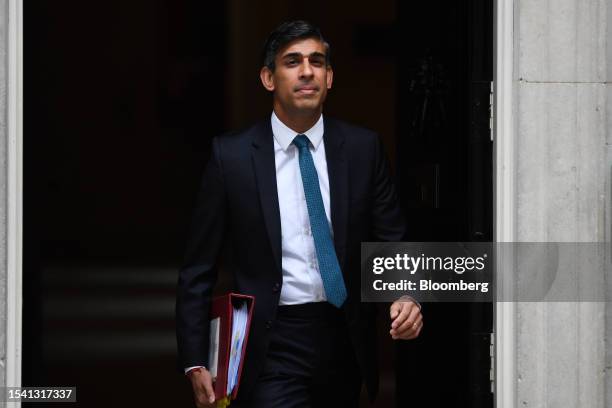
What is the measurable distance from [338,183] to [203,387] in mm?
943

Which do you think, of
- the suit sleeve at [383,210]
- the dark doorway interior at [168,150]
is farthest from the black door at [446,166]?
the suit sleeve at [383,210]

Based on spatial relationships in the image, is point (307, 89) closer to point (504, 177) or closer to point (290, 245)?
point (290, 245)

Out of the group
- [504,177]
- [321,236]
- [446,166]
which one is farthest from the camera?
[446,166]

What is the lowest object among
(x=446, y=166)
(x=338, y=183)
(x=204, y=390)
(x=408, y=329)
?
(x=204, y=390)

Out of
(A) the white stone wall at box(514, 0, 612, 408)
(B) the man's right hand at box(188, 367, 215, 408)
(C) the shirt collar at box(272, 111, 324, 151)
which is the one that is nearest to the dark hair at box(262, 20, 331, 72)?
(C) the shirt collar at box(272, 111, 324, 151)

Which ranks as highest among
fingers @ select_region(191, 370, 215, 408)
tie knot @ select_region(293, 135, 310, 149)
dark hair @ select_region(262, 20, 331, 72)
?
dark hair @ select_region(262, 20, 331, 72)

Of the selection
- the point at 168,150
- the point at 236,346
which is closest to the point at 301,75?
the point at 236,346

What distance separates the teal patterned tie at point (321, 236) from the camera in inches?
166

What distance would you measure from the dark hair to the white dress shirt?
240 mm

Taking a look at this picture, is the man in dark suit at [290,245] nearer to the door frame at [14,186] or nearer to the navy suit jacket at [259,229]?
the navy suit jacket at [259,229]

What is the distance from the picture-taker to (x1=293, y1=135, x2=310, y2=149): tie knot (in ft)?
14.3

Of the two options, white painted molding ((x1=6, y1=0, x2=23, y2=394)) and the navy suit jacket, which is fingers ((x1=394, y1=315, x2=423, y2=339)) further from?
white painted molding ((x1=6, y1=0, x2=23, y2=394))

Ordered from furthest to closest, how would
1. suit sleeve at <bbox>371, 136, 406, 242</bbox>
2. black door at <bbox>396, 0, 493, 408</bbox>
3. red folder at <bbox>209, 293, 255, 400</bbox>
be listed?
black door at <bbox>396, 0, 493, 408</bbox>
suit sleeve at <bbox>371, 136, 406, 242</bbox>
red folder at <bbox>209, 293, 255, 400</bbox>

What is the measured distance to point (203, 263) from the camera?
4.31 m
